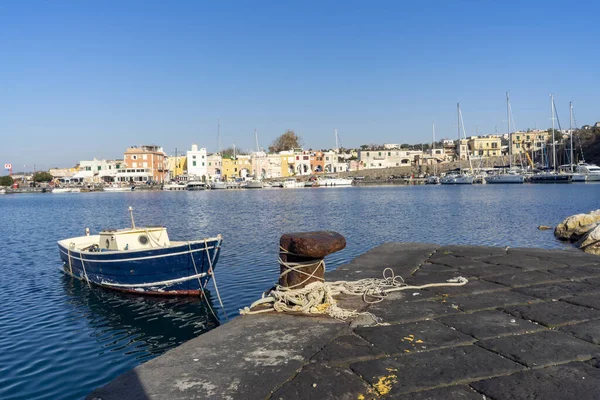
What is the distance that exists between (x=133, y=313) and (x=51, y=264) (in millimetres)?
10096

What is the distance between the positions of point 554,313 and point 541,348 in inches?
45.9

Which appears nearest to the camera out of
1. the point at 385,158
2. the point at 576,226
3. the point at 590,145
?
the point at 576,226

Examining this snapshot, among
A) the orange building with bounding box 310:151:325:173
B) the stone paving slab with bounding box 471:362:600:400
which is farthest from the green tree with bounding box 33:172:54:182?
the stone paving slab with bounding box 471:362:600:400

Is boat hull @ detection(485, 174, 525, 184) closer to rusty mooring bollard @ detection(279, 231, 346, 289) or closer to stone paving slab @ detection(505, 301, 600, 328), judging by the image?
stone paving slab @ detection(505, 301, 600, 328)

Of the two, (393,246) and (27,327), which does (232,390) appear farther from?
(27,327)

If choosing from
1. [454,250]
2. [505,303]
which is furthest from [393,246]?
[505,303]

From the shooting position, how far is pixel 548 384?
3.30 m

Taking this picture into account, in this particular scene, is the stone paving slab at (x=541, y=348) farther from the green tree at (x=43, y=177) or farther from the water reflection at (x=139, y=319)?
the green tree at (x=43, y=177)

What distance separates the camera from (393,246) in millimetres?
10195

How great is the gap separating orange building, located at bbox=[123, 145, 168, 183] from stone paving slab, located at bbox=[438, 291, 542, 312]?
119590 millimetres

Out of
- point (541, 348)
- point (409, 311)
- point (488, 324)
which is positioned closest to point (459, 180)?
point (409, 311)

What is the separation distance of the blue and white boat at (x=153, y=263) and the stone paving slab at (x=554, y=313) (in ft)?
31.4

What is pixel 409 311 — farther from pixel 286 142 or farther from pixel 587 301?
pixel 286 142

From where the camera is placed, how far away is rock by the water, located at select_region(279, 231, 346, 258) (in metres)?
5.40
